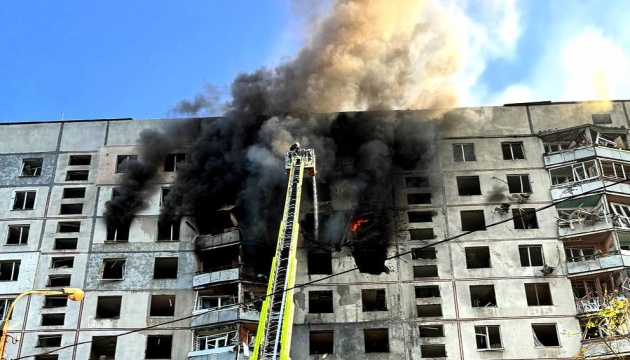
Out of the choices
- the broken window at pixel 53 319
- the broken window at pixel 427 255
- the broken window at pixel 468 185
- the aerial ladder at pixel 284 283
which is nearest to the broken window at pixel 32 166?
the broken window at pixel 53 319

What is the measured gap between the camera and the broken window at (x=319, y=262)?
43406 millimetres

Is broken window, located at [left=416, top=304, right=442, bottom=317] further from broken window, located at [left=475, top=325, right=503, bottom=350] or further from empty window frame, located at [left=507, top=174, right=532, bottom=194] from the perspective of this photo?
empty window frame, located at [left=507, top=174, right=532, bottom=194]

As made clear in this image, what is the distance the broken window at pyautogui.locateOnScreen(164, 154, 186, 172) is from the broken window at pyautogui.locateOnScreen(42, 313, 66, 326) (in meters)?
12.6

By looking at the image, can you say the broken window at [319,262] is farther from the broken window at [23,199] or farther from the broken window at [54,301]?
the broken window at [23,199]

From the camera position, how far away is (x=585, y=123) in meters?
47.2

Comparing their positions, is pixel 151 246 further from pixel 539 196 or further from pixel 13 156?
pixel 539 196

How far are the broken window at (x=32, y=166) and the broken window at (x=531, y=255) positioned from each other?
35.0m

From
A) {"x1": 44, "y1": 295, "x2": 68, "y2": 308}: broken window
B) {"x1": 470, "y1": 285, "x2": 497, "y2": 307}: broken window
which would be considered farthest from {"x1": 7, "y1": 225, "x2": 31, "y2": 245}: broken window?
{"x1": 470, "y1": 285, "x2": 497, "y2": 307}: broken window

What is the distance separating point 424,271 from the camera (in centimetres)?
4272

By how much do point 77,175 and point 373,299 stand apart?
23.5 meters

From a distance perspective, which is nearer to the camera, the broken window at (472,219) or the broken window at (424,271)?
the broken window at (424,271)

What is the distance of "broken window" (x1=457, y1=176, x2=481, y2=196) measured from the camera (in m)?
46.2

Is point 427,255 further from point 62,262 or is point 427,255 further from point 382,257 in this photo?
point 62,262

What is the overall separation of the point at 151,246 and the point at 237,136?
10373mm
